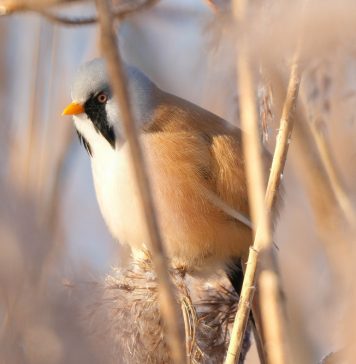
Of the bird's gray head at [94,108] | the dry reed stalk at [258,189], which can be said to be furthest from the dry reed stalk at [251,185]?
the bird's gray head at [94,108]

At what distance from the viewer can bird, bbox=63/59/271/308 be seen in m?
2.84

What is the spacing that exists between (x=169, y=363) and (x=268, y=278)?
713 millimetres

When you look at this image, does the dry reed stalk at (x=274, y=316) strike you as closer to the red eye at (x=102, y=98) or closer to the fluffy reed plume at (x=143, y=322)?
the fluffy reed plume at (x=143, y=322)

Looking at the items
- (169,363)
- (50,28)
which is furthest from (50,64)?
(169,363)

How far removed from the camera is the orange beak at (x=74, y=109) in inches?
111

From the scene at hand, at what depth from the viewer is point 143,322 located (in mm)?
2291

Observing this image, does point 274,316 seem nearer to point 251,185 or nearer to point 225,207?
point 251,185

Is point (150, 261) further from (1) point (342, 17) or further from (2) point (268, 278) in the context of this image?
(1) point (342, 17)

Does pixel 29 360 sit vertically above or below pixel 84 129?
below

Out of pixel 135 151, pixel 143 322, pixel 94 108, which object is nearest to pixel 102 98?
pixel 94 108

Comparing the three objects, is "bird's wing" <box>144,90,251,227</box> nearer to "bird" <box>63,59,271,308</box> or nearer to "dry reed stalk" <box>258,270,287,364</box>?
"bird" <box>63,59,271,308</box>

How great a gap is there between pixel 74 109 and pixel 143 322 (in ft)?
3.16

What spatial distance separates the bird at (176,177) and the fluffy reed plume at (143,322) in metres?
0.45

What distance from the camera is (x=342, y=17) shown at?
1272 millimetres
